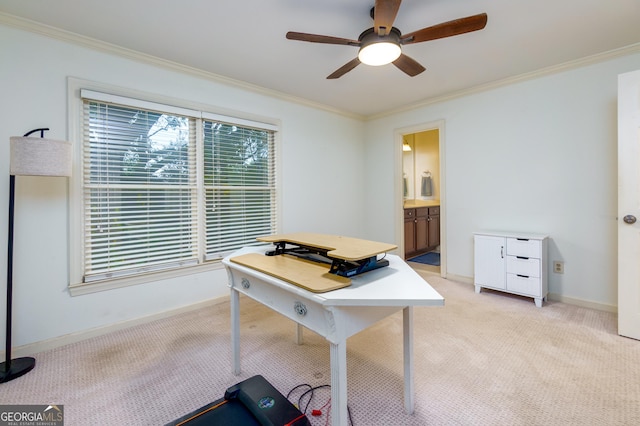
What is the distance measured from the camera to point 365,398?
157 cm

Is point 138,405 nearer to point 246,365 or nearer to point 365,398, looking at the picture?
point 246,365

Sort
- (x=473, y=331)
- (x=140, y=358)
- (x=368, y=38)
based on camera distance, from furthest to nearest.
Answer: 1. (x=473, y=331)
2. (x=140, y=358)
3. (x=368, y=38)

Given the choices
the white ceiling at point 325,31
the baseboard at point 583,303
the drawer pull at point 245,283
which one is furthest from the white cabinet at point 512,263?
the drawer pull at point 245,283

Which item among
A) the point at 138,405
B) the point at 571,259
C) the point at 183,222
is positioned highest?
the point at 183,222

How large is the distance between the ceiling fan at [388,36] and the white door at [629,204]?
1.56 m

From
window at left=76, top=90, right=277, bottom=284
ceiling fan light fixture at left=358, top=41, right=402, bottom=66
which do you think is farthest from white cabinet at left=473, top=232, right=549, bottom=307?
window at left=76, top=90, right=277, bottom=284

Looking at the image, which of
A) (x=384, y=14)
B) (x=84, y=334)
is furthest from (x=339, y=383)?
(x=84, y=334)

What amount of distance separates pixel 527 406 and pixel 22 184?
359 cm

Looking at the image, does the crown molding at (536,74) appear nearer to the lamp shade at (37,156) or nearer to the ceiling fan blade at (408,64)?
the ceiling fan blade at (408,64)

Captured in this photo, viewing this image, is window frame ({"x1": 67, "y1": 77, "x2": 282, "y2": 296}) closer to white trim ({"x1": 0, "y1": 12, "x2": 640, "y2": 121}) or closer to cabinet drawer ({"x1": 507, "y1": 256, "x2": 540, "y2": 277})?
white trim ({"x1": 0, "y1": 12, "x2": 640, "y2": 121})

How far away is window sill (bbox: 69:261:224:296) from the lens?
2256 mm

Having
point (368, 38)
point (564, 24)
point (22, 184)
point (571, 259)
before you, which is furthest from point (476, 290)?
point (22, 184)

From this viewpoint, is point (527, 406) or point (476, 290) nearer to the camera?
point (527, 406)

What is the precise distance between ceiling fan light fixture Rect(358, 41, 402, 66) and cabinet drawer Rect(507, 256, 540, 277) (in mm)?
2400
